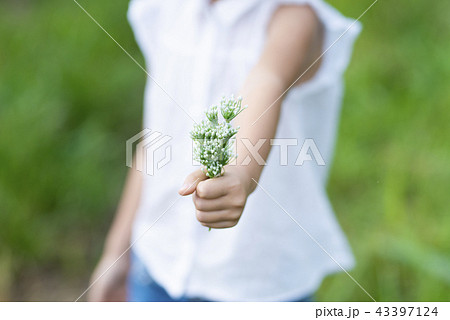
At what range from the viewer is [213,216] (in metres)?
0.36

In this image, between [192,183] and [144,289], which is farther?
[144,289]

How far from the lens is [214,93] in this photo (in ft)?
1.76

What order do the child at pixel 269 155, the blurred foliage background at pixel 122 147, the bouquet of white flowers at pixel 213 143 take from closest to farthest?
1. the bouquet of white flowers at pixel 213 143
2. the child at pixel 269 155
3. the blurred foliage background at pixel 122 147

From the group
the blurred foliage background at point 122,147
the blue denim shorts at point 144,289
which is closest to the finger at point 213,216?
the blue denim shorts at point 144,289

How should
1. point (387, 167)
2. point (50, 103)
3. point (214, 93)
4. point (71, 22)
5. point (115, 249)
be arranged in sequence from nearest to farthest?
point (214, 93), point (115, 249), point (387, 167), point (50, 103), point (71, 22)

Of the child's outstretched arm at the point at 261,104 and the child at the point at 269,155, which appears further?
the child at the point at 269,155

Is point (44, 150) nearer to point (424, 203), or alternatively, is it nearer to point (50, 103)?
point (50, 103)

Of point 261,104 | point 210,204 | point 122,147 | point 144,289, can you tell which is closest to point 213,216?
point 210,204

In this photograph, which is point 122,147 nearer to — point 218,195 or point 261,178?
point 261,178

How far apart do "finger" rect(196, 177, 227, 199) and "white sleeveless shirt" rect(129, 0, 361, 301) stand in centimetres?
17

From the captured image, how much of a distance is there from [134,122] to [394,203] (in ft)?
1.75

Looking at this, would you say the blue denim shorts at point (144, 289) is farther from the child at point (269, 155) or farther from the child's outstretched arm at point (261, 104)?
the child's outstretched arm at point (261, 104)

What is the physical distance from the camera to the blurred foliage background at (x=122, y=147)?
2.93 feet

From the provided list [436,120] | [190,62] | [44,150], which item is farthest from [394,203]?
[44,150]
